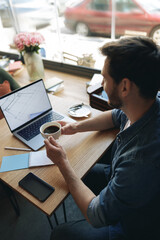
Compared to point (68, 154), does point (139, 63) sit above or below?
above

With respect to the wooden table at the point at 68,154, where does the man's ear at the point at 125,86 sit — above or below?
above

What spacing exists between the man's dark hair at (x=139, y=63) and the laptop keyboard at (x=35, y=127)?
2.02ft

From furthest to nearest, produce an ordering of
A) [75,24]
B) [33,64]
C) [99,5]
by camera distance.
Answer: [75,24]
[99,5]
[33,64]

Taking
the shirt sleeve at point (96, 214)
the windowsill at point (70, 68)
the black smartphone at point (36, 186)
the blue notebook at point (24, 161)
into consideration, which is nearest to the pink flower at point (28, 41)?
the windowsill at point (70, 68)

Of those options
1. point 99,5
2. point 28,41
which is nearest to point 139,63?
point 28,41

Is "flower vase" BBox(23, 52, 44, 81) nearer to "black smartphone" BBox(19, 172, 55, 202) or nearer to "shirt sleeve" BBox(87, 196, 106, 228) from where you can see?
"black smartphone" BBox(19, 172, 55, 202)

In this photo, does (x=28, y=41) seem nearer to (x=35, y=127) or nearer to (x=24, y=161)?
(x=35, y=127)

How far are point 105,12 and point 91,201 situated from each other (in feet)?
7.85

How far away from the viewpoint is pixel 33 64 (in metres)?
1.89

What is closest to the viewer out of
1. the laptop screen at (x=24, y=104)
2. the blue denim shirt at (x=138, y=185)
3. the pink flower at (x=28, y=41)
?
the blue denim shirt at (x=138, y=185)

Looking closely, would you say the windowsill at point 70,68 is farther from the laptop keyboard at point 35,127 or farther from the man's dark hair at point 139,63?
the man's dark hair at point 139,63

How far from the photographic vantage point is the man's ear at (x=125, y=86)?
705 millimetres

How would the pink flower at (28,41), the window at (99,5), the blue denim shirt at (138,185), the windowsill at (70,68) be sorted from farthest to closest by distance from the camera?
1. the window at (99,5)
2. the windowsill at (70,68)
3. the pink flower at (28,41)
4. the blue denim shirt at (138,185)

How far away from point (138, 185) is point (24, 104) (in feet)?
2.62
